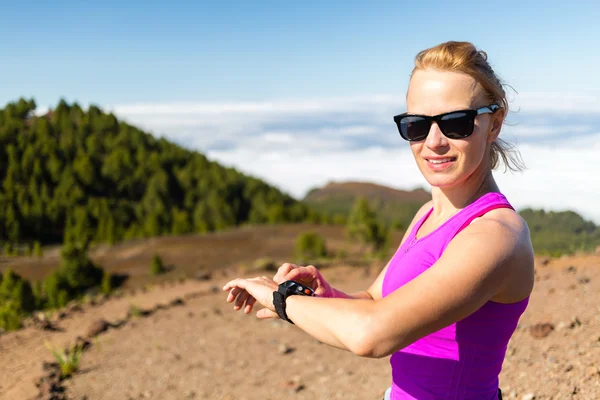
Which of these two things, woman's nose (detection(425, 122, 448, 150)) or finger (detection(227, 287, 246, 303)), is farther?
finger (detection(227, 287, 246, 303))

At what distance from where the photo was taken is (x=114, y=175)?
53469mm

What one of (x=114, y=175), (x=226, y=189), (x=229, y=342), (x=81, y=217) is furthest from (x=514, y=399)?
(x=114, y=175)

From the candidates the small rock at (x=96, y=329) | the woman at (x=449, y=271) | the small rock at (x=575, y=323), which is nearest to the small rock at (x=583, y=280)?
the small rock at (x=575, y=323)

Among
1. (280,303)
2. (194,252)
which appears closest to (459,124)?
(280,303)

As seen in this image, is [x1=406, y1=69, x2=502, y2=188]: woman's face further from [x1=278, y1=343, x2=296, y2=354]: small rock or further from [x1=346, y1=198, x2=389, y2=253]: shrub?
[x1=346, y1=198, x2=389, y2=253]: shrub

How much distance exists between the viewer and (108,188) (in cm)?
5278

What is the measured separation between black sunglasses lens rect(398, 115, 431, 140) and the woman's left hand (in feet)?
2.04

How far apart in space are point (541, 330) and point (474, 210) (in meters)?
4.15

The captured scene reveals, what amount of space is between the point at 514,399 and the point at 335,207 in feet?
174

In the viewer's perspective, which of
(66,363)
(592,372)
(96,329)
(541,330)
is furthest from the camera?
(96,329)

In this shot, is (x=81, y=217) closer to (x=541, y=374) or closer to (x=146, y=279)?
(x=146, y=279)

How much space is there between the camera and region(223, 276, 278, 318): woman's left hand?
1846 millimetres

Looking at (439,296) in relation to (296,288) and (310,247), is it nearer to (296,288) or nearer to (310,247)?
(296,288)

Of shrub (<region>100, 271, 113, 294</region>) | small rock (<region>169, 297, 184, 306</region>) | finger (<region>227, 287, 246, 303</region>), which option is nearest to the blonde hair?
finger (<region>227, 287, 246, 303</region>)
